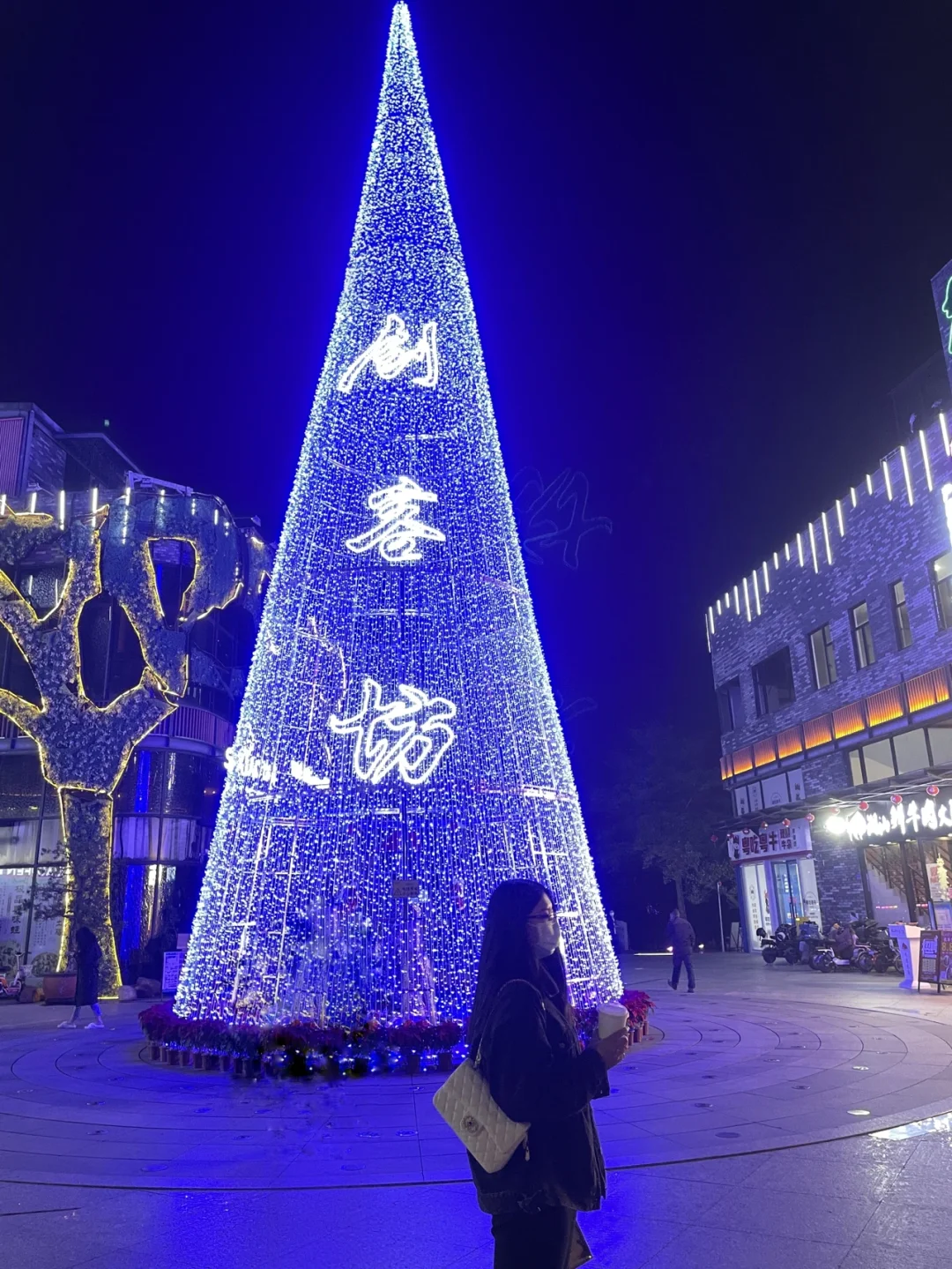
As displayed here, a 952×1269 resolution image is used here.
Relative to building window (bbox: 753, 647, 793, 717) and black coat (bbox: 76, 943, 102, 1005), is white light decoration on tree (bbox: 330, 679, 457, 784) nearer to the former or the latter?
black coat (bbox: 76, 943, 102, 1005)

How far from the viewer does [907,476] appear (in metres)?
18.6

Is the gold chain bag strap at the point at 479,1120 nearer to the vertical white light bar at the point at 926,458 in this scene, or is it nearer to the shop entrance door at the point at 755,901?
the vertical white light bar at the point at 926,458

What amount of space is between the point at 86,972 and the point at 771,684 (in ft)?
64.2

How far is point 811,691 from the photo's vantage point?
2275 cm

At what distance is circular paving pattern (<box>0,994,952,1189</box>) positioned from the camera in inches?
218

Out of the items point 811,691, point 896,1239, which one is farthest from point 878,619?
point 896,1239

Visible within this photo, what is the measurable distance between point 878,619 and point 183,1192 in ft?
60.6

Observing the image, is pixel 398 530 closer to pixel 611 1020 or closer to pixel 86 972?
pixel 611 1020

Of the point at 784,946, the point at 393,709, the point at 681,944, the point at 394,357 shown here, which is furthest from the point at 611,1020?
the point at 784,946

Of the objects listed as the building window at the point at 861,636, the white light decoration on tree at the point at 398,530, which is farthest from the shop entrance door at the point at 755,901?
the white light decoration on tree at the point at 398,530

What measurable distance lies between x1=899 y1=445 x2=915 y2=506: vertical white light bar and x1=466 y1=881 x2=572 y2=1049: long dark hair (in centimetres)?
1848

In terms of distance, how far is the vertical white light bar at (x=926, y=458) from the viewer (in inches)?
699

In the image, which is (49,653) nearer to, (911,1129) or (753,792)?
(911,1129)

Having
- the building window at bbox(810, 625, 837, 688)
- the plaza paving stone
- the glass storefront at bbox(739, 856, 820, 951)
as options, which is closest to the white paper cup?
the plaza paving stone
